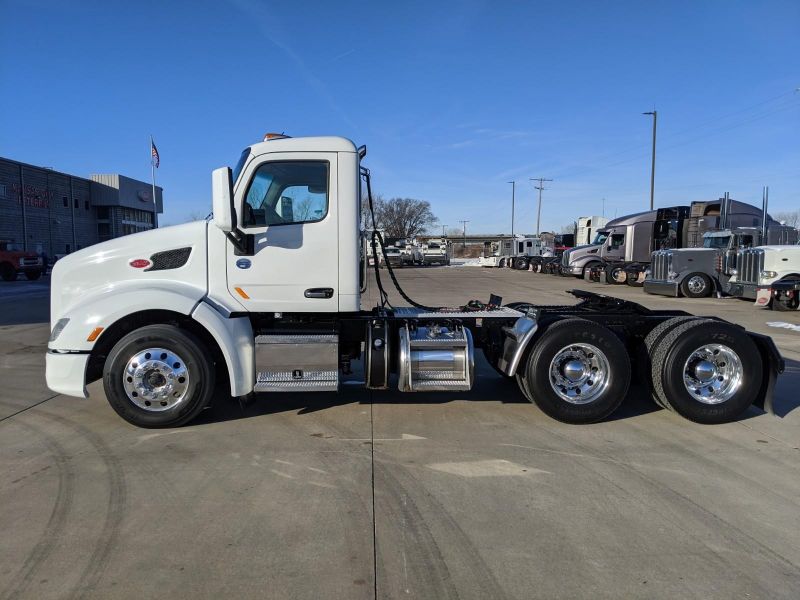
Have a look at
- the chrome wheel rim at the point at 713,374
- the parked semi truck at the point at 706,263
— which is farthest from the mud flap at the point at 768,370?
the parked semi truck at the point at 706,263

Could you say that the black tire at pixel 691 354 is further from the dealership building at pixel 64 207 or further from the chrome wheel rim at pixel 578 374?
the dealership building at pixel 64 207

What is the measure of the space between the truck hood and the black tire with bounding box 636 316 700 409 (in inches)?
179

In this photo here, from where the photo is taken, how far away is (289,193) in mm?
5336

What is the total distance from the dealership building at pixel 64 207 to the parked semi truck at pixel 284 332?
129ft

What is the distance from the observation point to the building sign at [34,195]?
48987 millimetres

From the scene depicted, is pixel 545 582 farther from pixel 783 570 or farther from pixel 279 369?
pixel 279 369

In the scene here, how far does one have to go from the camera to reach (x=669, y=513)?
3.65 meters

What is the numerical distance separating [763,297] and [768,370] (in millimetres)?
11888

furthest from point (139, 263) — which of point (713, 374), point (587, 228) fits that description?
point (587, 228)

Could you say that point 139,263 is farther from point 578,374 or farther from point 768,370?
point 768,370

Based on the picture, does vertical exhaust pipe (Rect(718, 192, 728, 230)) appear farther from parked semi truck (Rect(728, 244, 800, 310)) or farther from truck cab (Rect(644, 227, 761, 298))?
parked semi truck (Rect(728, 244, 800, 310))

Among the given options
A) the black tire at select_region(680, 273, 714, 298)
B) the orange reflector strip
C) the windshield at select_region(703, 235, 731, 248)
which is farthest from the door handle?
the windshield at select_region(703, 235, 731, 248)

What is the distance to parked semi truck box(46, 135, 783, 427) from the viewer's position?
5066 mm

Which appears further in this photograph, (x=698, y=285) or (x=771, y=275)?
(x=698, y=285)
